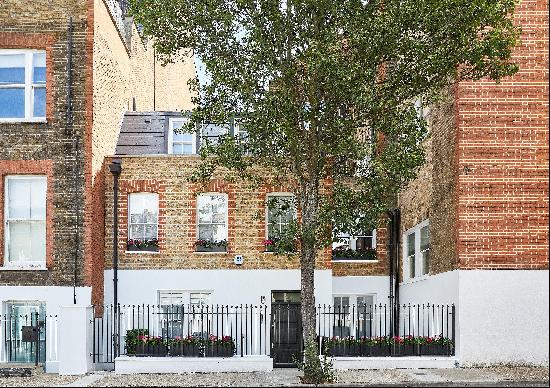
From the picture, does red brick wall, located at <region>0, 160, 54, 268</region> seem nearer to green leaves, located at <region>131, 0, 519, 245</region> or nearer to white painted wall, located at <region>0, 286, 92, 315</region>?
white painted wall, located at <region>0, 286, 92, 315</region>

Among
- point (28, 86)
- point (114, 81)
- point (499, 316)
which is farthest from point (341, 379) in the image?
point (114, 81)

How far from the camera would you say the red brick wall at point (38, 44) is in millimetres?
25703

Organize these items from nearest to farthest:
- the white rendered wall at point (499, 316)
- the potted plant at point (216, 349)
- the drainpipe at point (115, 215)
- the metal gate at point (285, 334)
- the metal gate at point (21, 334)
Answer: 1. the white rendered wall at point (499, 316)
2. the potted plant at point (216, 349)
3. the metal gate at point (21, 334)
4. the metal gate at point (285, 334)
5. the drainpipe at point (115, 215)

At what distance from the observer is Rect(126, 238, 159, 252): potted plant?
2756cm

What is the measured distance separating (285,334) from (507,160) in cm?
725

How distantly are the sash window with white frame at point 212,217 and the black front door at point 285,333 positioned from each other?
2.63m

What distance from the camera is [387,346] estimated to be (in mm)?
24750

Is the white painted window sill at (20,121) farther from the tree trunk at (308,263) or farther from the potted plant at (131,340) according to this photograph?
the tree trunk at (308,263)

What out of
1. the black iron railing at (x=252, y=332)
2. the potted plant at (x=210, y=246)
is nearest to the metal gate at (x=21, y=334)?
the black iron railing at (x=252, y=332)

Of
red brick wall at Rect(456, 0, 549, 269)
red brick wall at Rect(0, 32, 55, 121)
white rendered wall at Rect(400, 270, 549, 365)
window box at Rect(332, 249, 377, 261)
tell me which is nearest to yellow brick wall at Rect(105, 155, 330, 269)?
window box at Rect(332, 249, 377, 261)

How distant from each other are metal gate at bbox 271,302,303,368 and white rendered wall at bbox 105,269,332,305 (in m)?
0.73

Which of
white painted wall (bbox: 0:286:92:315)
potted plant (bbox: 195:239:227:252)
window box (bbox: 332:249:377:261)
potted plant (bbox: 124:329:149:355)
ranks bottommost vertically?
potted plant (bbox: 124:329:149:355)

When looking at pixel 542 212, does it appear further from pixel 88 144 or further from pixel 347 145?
pixel 88 144

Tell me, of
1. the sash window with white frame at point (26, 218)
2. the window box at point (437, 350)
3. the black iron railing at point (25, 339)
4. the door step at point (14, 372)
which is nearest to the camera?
the door step at point (14, 372)
